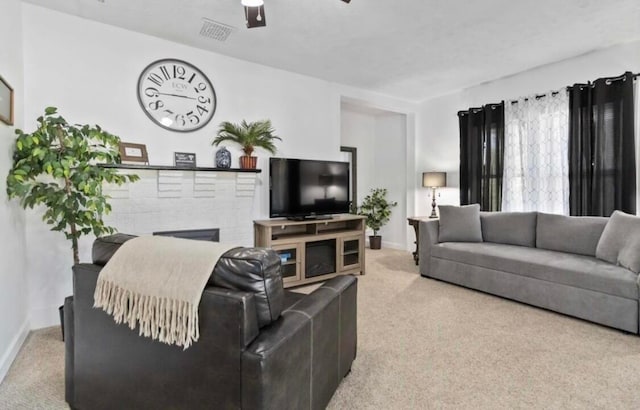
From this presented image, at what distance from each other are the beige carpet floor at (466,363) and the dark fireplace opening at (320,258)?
2.99 feet

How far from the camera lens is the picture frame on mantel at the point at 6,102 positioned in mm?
1990

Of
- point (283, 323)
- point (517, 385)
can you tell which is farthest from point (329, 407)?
point (517, 385)

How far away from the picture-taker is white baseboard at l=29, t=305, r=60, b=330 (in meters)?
2.61

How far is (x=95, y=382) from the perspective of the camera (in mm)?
1486

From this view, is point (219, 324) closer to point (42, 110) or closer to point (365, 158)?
point (42, 110)

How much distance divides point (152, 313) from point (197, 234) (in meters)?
2.22

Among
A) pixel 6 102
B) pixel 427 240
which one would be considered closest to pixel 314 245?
pixel 427 240

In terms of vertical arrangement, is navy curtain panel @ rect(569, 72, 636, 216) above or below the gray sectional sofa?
above

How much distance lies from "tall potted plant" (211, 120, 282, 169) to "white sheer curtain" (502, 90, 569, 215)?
3158mm

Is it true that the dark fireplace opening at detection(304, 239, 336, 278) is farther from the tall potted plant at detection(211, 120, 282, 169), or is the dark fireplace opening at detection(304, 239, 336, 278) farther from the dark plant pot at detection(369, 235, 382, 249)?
the dark plant pot at detection(369, 235, 382, 249)

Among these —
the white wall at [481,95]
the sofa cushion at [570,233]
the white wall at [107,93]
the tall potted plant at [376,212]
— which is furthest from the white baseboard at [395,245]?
the white wall at [107,93]

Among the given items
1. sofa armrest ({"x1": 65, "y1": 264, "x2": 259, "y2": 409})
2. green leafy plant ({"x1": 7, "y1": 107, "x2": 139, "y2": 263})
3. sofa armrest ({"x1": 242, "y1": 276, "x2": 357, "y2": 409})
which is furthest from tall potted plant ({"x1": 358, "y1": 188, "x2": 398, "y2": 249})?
sofa armrest ({"x1": 65, "y1": 264, "x2": 259, "y2": 409})

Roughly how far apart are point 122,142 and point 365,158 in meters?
4.13

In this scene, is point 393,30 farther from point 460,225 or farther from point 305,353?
point 305,353
